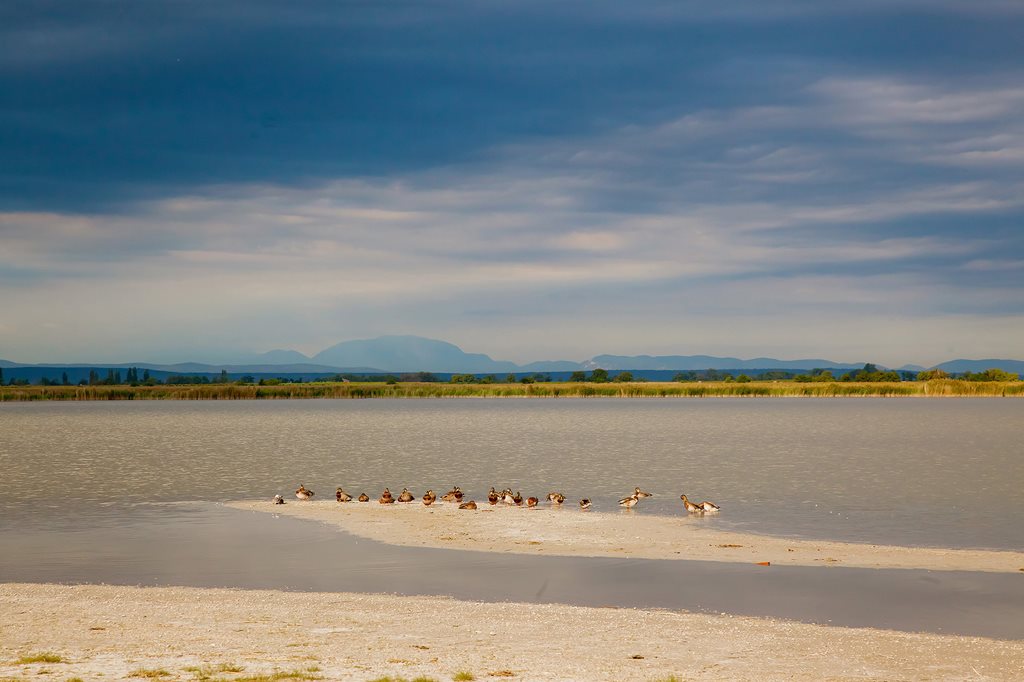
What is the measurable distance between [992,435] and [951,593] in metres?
51.1

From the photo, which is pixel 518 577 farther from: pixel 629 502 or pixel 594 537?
pixel 629 502

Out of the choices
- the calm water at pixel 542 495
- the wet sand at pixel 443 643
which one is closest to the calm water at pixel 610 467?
the calm water at pixel 542 495

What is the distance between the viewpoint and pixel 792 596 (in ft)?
59.9

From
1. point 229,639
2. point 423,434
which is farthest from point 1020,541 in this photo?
point 423,434

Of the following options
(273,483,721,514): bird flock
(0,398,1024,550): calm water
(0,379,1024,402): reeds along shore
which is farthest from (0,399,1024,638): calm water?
(0,379,1024,402): reeds along shore

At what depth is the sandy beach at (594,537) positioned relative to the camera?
21.9 metres

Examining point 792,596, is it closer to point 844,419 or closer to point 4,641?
point 4,641

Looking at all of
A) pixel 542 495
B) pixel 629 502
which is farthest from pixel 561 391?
pixel 629 502

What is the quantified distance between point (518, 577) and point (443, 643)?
6043mm

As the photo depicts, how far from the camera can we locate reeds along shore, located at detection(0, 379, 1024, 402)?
146125mm

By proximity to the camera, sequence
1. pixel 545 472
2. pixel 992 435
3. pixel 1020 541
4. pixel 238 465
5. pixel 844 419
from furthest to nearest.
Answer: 1. pixel 844 419
2. pixel 992 435
3. pixel 238 465
4. pixel 545 472
5. pixel 1020 541

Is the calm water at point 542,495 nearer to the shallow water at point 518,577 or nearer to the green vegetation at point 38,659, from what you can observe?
the shallow water at point 518,577

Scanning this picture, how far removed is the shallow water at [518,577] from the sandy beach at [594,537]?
87 cm

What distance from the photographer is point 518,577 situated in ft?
67.2
